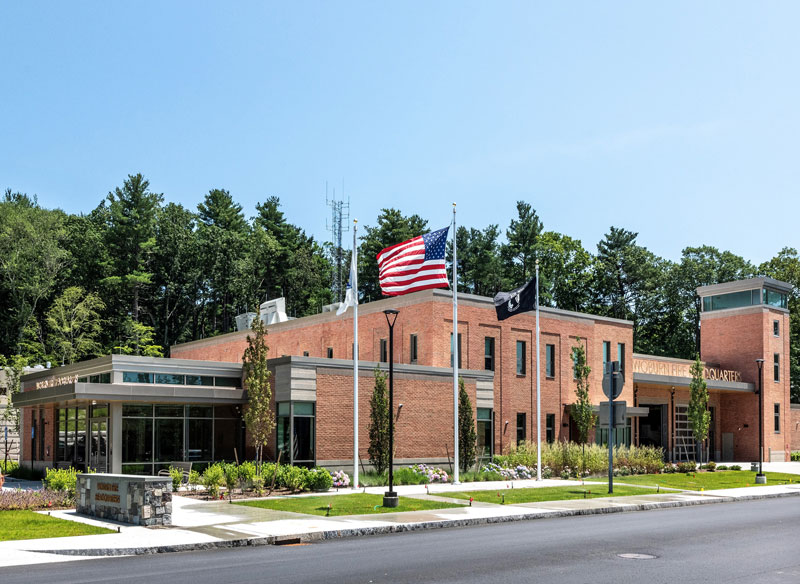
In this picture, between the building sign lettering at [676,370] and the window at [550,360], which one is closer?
the window at [550,360]

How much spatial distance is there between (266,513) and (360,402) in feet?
43.2

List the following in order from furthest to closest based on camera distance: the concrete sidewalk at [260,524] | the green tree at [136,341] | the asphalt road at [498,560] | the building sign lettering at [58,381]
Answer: the green tree at [136,341] → the building sign lettering at [58,381] → the concrete sidewalk at [260,524] → the asphalt road at [498,560]

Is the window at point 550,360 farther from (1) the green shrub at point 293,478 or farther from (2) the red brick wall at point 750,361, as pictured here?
(2) the red brick wall at point 750,361

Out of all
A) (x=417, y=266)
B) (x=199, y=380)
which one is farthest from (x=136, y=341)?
(x=417, y=266)

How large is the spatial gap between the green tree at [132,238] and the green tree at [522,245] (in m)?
36.6

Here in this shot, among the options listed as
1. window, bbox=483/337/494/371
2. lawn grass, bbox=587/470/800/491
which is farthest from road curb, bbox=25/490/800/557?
window, bbox=483/337/494/371

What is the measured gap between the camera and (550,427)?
149ft

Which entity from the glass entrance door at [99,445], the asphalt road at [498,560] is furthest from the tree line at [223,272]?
the asphalt road at [498,560]

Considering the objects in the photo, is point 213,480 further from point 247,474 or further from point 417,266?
point 417,266

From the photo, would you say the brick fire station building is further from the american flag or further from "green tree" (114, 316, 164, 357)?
"green tree" (114, 316, 164, 357)

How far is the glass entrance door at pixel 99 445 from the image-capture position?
3438 centimetres

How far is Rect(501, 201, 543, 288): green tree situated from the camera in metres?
90.3

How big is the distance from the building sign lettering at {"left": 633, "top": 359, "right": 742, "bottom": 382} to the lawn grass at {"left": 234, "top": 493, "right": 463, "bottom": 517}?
32.6 meters

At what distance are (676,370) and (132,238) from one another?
46.4 meters
